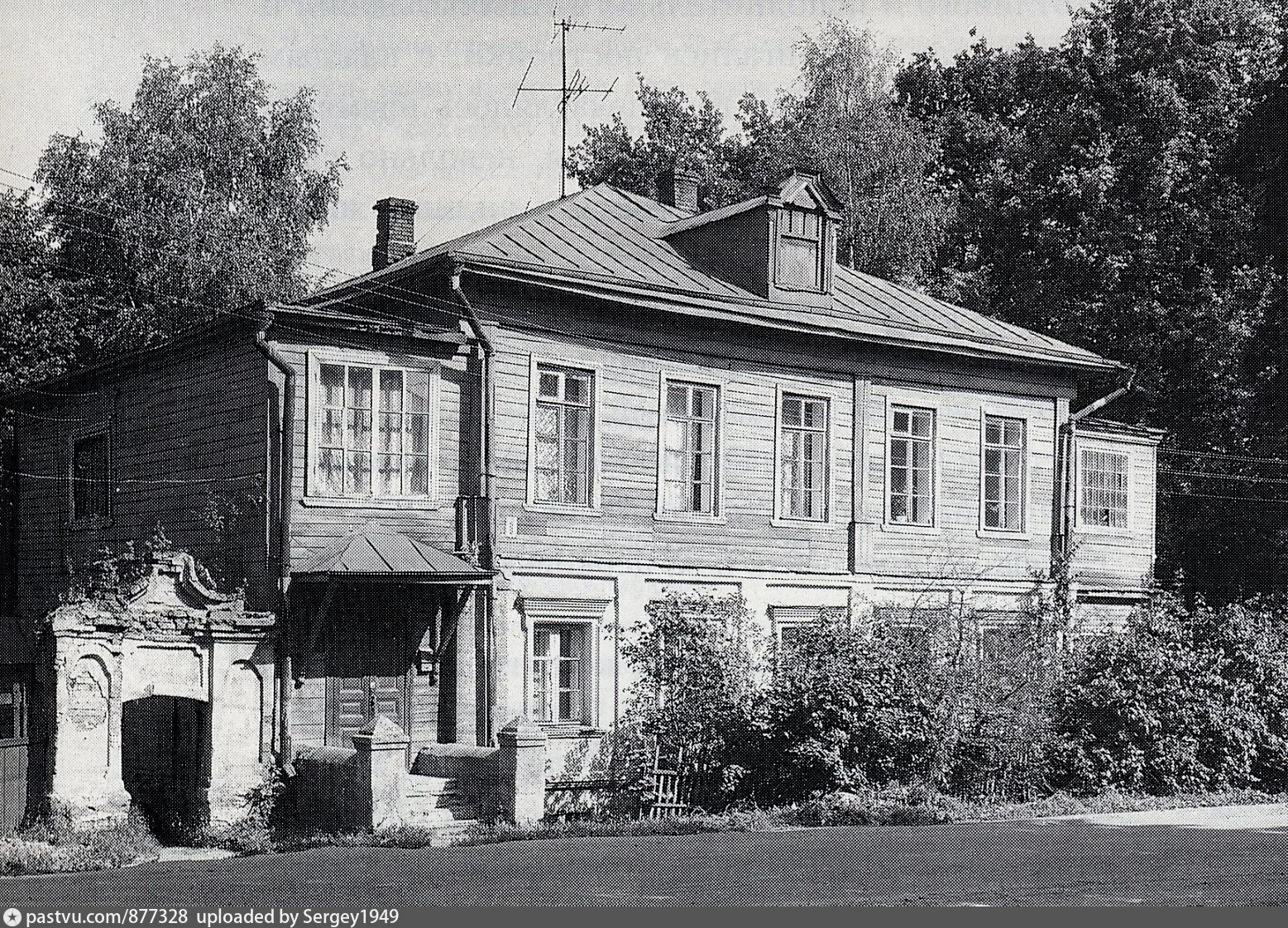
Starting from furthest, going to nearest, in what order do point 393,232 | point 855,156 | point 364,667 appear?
point 855,156 < point 393,232 < point 364,667

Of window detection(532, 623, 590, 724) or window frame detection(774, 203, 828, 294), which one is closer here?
window detection(532, 623, 590, 724)

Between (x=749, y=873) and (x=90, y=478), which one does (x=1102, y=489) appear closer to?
(x=90, y=478)

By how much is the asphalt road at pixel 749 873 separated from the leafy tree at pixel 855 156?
24.5 m

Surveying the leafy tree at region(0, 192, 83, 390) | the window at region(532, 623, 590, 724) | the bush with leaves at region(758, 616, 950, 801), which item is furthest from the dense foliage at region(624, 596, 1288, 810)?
the leafy tree at region(0, 192, 83, 390)

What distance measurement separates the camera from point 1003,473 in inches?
1202

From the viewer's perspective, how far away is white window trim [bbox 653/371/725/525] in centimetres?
2594

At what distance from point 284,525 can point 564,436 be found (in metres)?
4.56

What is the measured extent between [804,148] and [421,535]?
21.9m

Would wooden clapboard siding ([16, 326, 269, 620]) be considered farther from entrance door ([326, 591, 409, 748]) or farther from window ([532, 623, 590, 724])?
window ([532, 623, 590, 724])

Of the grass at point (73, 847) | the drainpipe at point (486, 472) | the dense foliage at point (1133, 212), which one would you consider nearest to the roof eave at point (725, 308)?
the drainpipe at point (486, 472)

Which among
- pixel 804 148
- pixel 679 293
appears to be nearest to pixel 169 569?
pixel 679 293

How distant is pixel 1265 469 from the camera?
39750mm

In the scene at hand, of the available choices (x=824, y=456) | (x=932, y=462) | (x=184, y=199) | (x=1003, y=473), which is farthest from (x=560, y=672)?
(x=184, y=199)

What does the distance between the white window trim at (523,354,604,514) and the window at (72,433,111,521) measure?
21.5 ft
